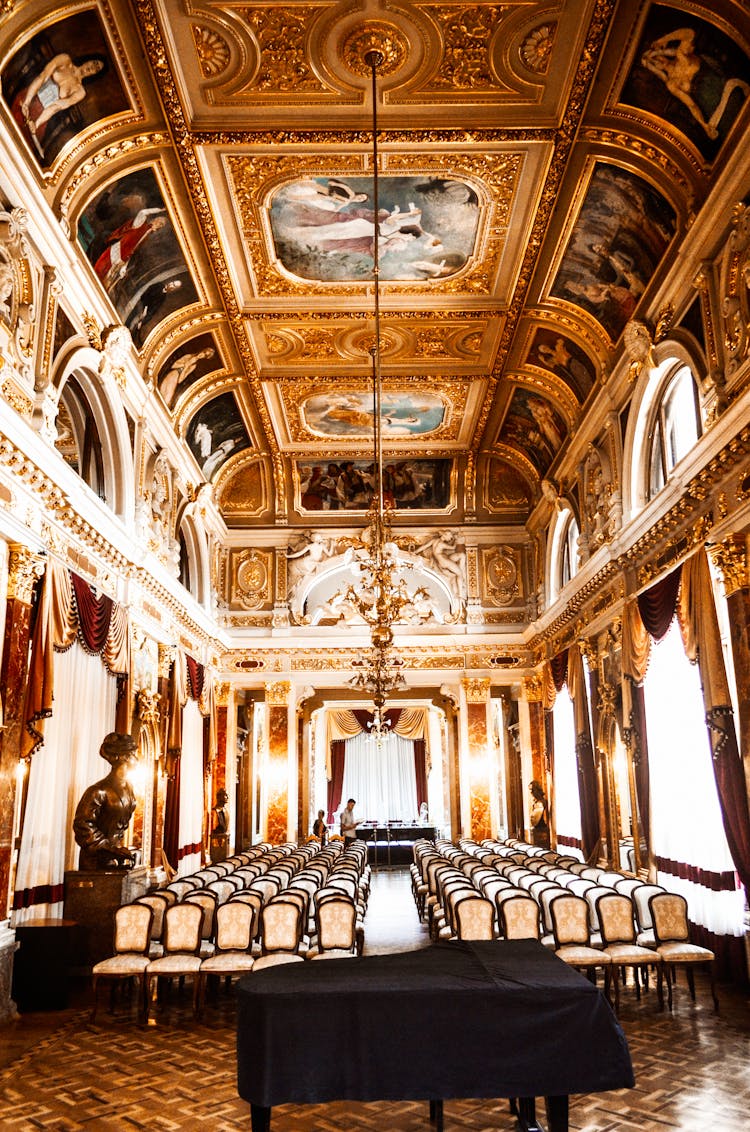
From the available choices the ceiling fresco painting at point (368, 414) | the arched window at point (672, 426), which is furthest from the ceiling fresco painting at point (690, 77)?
the ceiling fresco painting at point (368, 414)

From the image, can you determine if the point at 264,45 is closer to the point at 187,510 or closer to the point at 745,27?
the point at 745,27

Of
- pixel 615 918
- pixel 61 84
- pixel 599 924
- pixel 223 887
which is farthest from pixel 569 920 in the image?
pixel 61 84

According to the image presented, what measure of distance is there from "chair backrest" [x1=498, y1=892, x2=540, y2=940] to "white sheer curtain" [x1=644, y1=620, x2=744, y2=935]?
2.48 m

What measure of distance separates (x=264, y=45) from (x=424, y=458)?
12.1m

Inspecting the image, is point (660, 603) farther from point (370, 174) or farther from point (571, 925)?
point (370, 174)

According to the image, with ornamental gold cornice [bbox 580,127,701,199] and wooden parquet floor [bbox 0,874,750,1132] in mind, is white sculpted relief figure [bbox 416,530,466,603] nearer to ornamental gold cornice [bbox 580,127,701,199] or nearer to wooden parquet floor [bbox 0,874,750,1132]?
ornamental gold cornice [bbox 580,127,701,199]

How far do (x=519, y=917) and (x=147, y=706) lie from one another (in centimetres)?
711

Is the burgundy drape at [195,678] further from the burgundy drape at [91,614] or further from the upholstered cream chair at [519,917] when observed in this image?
the upholstered cream chair at [519,917]

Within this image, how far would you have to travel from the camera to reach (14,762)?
8.33 meters

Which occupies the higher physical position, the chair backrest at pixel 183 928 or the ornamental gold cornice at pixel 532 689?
the ornamental gold cornice at pixel 532 689

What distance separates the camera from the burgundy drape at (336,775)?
31891 millimetres

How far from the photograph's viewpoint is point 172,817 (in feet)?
48.7

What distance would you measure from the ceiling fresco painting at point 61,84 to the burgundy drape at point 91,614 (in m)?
4.58

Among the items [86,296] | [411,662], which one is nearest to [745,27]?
[86,296]
